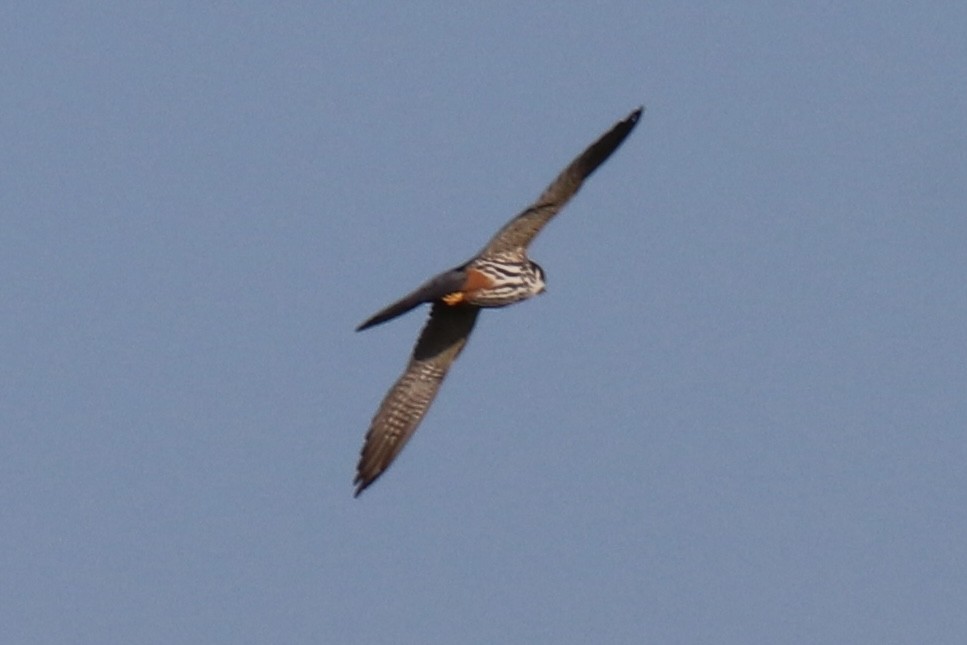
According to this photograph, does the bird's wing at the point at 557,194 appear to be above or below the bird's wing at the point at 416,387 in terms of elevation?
above

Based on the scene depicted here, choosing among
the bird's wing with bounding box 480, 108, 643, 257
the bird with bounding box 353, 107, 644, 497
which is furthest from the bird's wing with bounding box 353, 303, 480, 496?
the bird's wing with bounding box 480, 108, 643, 257

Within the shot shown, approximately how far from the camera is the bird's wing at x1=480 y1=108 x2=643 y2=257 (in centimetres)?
2809

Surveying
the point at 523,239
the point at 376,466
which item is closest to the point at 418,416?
the point at 376,466

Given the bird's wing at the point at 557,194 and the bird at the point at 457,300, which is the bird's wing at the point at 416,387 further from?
the bird's wing at the point at 557,194

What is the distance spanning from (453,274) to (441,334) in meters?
2.09

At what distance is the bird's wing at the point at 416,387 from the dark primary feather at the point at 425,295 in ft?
5.54

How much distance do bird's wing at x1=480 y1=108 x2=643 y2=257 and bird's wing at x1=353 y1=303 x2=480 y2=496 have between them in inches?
60.5

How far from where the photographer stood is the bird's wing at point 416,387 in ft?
99.4

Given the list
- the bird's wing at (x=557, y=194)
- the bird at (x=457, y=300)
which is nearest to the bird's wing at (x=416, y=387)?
the bird at (x=457, y=300)

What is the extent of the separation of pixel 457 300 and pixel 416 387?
7.12ft

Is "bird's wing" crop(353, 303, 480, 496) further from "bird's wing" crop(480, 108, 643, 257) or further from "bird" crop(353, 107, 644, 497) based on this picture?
"bird's wing" crop(480, 108, 643, 257)

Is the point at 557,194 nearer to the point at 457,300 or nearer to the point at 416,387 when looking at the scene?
the point at 457,300

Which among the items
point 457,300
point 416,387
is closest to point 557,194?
point 457,300

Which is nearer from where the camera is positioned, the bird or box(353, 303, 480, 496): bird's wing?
the bird
